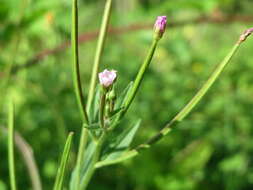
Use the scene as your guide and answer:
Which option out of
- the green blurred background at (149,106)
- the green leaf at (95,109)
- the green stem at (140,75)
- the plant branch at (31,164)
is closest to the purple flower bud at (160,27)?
the green stem at (140,75)

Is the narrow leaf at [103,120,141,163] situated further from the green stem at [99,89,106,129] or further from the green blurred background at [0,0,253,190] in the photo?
the green blurred background at [0,0,253,190]

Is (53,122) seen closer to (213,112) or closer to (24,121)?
(24,121)

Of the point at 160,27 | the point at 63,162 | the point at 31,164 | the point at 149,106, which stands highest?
→ the point at 160,27

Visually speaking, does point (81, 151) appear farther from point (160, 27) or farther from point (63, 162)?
point (160, 27)

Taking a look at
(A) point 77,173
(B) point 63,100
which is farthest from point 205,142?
(A) point 77,173

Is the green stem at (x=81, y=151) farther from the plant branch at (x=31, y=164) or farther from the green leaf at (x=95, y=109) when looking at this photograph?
the plant branch at (x=31, y=164)

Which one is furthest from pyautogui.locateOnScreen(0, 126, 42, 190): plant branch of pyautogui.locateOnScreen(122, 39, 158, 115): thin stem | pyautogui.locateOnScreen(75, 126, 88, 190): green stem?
pyautogui.locateOnScreen(122, 39, 158, 115): thin stem

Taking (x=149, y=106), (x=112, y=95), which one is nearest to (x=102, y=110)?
(x=112, y=95)
